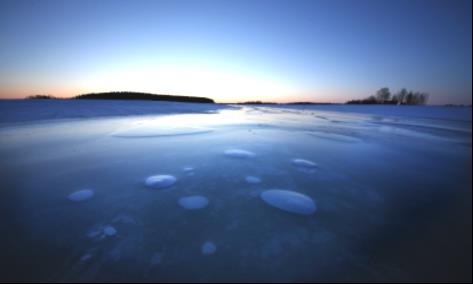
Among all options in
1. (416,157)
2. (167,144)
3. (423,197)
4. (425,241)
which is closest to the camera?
(425,241)

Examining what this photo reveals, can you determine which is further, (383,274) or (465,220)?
(465,220)

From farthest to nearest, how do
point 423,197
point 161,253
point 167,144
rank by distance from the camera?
point 167,144
point 423,197
point 161,253

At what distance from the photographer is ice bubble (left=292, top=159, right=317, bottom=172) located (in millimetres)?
2520

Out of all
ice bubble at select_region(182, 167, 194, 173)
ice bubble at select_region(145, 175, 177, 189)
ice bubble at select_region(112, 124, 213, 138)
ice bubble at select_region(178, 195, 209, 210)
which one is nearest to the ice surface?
ice bubble at select_region(178, 195, 209, 210)

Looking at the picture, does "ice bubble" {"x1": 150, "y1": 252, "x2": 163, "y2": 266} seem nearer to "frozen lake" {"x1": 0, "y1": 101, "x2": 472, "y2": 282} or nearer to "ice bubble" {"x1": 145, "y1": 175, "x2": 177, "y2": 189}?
"frozen lake" {"x1": 0, "y1": 101, "x2": 472, "y2": 282}

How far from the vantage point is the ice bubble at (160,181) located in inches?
76.6

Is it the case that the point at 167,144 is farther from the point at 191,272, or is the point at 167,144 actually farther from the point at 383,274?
the point at 383,274

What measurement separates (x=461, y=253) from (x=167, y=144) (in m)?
3.92

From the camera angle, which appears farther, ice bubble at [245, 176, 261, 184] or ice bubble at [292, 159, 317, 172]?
ice bubble at [292, 159, 317, 172]

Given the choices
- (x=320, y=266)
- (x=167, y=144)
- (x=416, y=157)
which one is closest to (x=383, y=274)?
(x=320, y=266)

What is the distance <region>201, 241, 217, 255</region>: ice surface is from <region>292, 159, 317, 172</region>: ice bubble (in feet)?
5.70

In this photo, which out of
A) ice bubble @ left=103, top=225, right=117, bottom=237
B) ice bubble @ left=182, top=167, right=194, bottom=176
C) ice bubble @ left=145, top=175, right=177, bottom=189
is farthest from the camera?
ice bubble @ left=182, top=167, right=194, bottom=176

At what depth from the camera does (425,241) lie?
46.5 inches

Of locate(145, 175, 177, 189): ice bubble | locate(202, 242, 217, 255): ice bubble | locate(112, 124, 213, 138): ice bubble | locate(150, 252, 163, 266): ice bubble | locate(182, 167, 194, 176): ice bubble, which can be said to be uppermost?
locate(112, 124, 213, 138): ice bubble
